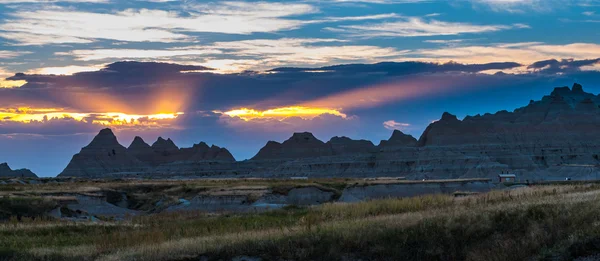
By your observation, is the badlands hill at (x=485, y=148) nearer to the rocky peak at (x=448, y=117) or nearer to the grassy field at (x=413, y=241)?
the rocky peak at (x=448, y=117)

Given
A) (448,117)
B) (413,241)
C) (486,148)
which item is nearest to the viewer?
(413,241)

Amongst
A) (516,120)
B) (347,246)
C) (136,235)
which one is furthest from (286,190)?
(516,120)

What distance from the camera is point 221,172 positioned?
194750 millimetres

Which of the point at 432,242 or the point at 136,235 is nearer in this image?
the point at 432,242

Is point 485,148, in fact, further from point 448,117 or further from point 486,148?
point 448,117

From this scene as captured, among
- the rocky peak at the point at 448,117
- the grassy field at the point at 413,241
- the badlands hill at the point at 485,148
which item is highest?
the rocky peak at the point at 448,117

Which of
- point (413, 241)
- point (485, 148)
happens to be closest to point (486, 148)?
point (485, 148)

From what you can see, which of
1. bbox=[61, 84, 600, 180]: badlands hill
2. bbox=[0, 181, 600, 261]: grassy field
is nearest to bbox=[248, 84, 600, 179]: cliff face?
bbox=[61, 84, 600, 180]: badlands hill

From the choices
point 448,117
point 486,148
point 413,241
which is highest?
point 448,117

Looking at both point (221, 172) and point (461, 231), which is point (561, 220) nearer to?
point (461, 231)

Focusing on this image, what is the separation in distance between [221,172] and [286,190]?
13756 centimetres

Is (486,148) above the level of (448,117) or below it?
below

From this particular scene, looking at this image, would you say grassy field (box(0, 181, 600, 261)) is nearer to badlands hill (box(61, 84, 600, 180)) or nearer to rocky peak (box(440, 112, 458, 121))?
badlands hill (box(61, 84, 600, 180))

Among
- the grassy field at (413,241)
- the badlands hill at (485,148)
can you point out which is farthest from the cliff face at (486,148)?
the grassy field at (413,241)
